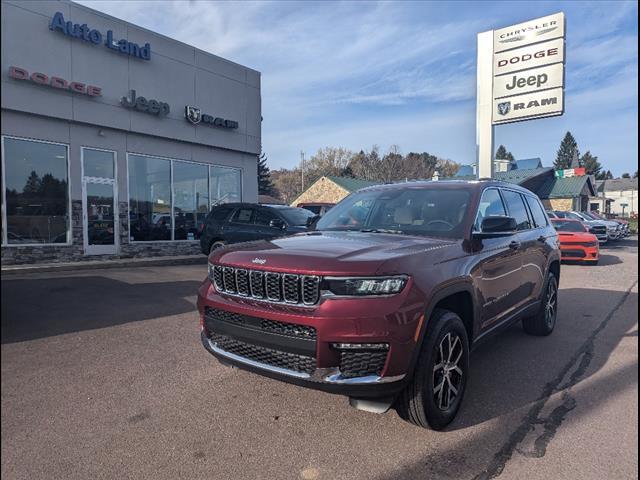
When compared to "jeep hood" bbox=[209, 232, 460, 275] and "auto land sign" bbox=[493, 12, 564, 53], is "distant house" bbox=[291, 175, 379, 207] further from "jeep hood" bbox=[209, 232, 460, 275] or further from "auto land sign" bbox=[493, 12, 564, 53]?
"jeep hood" bbox=[209, 232, 460, 275]

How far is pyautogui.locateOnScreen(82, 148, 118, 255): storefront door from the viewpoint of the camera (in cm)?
1238

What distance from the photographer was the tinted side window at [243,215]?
1183cm

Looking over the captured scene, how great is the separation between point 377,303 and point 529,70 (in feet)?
61.7

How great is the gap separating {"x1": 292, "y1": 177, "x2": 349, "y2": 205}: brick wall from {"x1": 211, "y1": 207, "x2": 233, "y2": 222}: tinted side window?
3030cm

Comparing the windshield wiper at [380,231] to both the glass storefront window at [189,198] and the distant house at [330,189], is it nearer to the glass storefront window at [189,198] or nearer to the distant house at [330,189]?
the glass storefront window at [189,198]

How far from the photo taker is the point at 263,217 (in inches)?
455

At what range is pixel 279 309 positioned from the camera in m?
3.05

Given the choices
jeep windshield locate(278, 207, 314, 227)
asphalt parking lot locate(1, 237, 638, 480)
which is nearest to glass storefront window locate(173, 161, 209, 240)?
jeep windshield locate(278, 207, 314, 227)

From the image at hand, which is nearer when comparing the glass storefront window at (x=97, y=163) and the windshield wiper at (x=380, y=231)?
the windshield wiper at (x=380, y=231)

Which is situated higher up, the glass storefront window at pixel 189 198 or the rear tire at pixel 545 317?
the glass storefront window at pixel 189 198

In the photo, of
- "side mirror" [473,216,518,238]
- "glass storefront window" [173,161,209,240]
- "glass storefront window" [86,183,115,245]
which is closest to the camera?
"side mirror" [473,216,518,238]

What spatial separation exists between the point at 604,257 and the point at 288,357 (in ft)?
59.1

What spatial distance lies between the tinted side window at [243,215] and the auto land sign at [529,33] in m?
13.4

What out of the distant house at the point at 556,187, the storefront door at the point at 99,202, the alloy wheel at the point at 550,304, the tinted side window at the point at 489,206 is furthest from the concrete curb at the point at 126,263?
Result: the distant house at the point at 556,187
